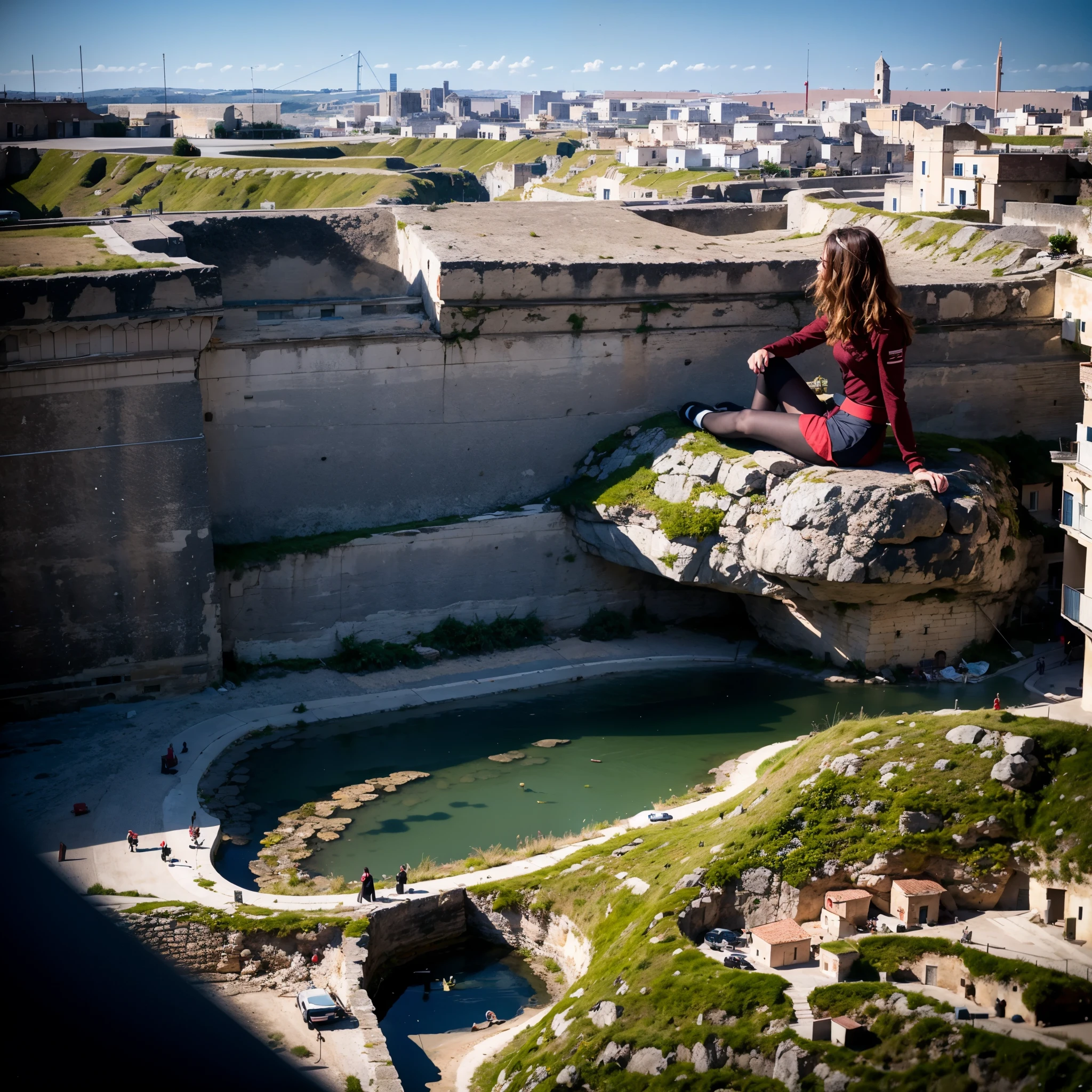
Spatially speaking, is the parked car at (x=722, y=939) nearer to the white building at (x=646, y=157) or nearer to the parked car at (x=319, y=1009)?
the parked car at (x=319, y=1009)

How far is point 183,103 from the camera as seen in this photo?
3720 inches

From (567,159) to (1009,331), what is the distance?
57506mm

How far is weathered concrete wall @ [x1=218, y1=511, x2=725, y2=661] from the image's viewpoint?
24.8m

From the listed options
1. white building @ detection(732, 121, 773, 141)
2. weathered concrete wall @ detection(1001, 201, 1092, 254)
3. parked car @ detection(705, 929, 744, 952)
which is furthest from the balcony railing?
white building @ detection(732, 121, 773, 141)

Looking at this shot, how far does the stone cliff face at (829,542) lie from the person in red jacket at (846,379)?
0.37 metres

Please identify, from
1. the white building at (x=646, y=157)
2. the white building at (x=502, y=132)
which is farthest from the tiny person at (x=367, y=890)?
the white building at (x=502, y=132)

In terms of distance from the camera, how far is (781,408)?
24734mm

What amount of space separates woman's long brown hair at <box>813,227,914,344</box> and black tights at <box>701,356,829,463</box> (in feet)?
7.27

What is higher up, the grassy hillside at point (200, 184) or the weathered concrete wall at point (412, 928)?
the grassy hillside at point (200, 184)

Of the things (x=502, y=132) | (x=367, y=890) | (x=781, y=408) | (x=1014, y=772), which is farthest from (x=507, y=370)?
(x=502, y=132)

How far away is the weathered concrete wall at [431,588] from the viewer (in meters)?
24.8

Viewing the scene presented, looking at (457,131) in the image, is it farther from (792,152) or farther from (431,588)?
(431,588)

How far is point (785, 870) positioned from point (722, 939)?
3.45 ft

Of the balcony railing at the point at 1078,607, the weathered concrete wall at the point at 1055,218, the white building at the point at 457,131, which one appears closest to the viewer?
the balcony railing at the point at 1078,607
